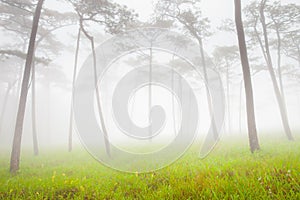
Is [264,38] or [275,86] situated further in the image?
[264,38]

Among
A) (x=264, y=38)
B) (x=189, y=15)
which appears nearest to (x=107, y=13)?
(x=189, y=15)

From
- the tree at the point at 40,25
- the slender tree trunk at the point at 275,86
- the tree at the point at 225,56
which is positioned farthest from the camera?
the tree at the point at 225,56

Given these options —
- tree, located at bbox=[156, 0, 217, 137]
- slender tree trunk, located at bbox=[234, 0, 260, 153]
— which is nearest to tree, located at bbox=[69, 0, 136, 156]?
tree, located at bbox=[156, 0, 217, 137]

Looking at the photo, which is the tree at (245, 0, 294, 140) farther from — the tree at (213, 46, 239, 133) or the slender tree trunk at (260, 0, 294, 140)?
the tree at (213, 46, 239, 133)

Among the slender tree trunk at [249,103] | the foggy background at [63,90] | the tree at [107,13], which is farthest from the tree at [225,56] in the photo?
the tree at [107,13]

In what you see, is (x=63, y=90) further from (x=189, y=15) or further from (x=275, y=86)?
(x=275, y=86)

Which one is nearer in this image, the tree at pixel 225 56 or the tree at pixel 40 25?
the tree at pixel 40 25

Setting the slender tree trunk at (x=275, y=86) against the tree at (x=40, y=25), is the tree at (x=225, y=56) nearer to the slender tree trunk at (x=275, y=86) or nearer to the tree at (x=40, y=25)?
the slender tree trunk at (x=275, y=86)

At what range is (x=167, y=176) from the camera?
504cm

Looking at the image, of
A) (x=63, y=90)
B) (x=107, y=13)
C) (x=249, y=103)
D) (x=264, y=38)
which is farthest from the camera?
(x=63, y=90)

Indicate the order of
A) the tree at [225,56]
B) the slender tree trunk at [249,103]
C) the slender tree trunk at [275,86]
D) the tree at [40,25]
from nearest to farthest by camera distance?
1. the slender tree trunk at [249,103]
2. the tree at [40,25]
3. the slender tree trunk at [275,86]
4. the tree at [225,56]

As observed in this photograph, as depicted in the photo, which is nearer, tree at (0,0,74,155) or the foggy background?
tree at (0,0,74,155)

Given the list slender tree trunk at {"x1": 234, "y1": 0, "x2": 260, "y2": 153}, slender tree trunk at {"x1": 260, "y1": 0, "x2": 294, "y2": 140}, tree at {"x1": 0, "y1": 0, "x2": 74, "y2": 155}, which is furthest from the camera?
slender tree trunk at {"x1": 260, "y1": 0, "x2": 294, "y2": 140}

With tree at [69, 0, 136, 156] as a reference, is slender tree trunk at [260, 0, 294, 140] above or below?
below
